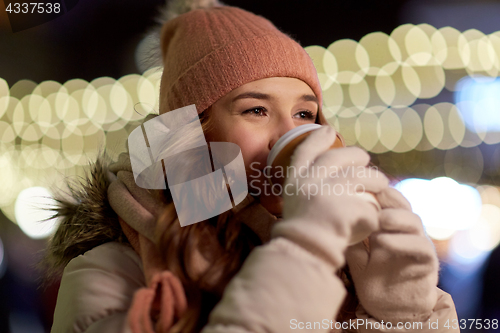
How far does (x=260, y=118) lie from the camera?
0.80m

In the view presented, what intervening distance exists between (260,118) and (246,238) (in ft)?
0.98

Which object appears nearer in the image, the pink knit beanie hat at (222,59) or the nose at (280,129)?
the nose at (280,129)

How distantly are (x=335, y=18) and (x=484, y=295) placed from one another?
191cm

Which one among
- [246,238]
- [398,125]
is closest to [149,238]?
[246,238]

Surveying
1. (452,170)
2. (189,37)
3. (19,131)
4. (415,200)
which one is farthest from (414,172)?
(19,131)

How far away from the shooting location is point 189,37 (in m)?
0.99

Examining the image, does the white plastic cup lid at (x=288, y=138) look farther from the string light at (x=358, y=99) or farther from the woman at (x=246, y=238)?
the string light at (x=358, y=99)

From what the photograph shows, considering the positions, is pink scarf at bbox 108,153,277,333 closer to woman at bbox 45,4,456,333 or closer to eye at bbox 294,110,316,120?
woman at bbox 45,4,456,333

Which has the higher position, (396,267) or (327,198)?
(327,198)

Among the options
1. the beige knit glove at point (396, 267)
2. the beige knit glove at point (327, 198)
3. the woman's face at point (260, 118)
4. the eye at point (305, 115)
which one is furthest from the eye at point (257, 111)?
the beige knit glove at point (396, 267)

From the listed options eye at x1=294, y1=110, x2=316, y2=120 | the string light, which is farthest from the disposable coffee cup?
the string light

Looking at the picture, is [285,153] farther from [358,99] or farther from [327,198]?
[358,99]

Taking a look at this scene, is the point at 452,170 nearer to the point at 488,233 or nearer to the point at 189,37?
the point at 488,233

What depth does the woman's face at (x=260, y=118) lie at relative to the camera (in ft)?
2.52
